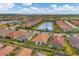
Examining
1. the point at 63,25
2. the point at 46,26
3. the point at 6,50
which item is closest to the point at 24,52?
the point at 6,50

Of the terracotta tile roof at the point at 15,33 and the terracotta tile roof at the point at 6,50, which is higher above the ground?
the terracotta tile roof at the point at 15,33

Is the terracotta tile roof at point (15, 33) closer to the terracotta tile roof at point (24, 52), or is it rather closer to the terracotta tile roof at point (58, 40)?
the terracotta tile roof at point (24, 52)

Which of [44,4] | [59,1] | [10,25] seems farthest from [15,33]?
[59,1]

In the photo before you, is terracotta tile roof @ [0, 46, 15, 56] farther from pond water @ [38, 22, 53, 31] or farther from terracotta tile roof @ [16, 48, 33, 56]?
pond water @ [38, 22, 53, 31]

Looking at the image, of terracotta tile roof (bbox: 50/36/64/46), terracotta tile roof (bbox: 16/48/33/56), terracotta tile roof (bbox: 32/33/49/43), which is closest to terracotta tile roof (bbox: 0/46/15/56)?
terracotta tile roof (bbox: 16/48/33/56)

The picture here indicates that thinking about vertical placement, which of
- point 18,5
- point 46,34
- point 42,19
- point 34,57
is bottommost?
point 34,57

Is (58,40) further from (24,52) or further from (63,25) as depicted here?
(24,52)

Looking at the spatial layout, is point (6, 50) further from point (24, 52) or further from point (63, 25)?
point (63, 25)

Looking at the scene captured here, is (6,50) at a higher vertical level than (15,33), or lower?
lower

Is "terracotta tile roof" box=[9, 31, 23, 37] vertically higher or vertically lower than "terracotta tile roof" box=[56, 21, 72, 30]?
lower

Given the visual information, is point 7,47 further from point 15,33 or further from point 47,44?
point 47,44

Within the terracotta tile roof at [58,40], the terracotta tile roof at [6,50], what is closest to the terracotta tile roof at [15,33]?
the terracotta tile roof at [6,50]
